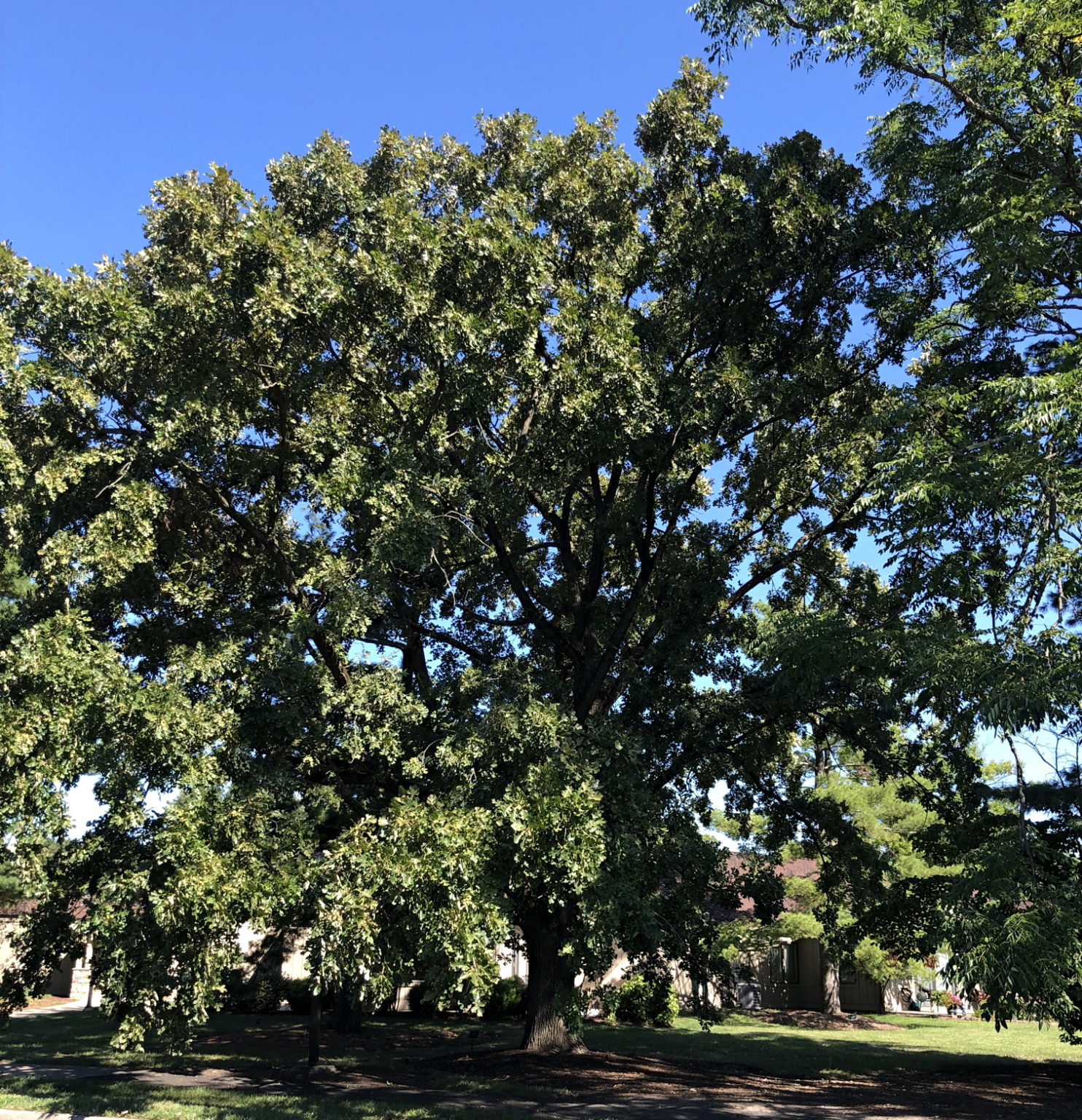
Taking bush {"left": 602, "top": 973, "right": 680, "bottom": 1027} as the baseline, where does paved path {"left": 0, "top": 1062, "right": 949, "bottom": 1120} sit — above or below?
above

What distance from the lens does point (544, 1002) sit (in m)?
16.0

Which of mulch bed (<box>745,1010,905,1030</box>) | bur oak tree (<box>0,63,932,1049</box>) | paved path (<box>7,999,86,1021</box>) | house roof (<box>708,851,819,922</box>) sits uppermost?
bur oak tree (<box>0,63,932,1049</box>)

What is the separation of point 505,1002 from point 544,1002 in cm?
972

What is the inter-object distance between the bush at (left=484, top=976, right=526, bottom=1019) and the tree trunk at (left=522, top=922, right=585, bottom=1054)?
8.82 meters

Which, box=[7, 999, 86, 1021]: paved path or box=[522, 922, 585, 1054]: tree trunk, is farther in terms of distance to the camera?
box=[7, 999, 86, 1021]: paved path

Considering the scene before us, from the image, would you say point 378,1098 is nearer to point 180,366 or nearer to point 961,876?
point 961,876

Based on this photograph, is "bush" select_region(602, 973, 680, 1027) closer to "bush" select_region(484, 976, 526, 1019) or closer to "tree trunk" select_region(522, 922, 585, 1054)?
"bush" select_region(484, 976, 526, 1019)

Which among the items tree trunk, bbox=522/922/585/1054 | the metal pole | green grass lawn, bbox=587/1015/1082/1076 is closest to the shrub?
green grass lawn, bbox=587/1015/1082/1076

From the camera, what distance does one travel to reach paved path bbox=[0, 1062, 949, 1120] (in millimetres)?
10945

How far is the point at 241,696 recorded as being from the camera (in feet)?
35.2

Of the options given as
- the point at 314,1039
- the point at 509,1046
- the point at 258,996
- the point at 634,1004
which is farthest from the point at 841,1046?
the point at 258,996

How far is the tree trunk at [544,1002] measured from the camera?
49.0 feet

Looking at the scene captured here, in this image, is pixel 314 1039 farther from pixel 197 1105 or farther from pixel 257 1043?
pixel 257 1043

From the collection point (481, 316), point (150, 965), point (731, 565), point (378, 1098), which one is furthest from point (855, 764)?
point (150, 965)
